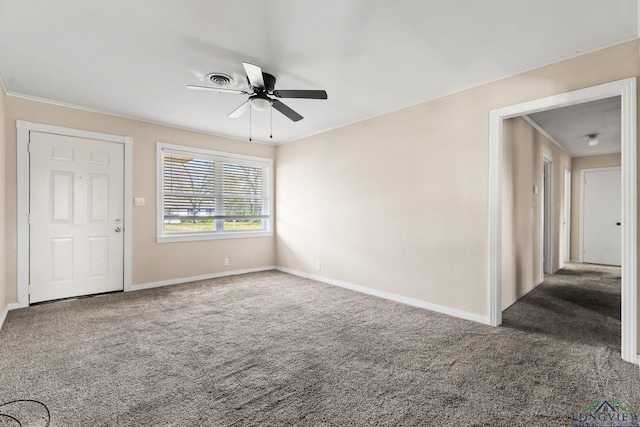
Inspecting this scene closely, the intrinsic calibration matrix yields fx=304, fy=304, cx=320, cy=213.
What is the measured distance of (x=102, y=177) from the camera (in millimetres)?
4199

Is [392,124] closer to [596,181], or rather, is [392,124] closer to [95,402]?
[95,402]

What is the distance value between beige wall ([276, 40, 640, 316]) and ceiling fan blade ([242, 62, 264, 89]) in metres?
2.06

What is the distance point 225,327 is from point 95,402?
129cm

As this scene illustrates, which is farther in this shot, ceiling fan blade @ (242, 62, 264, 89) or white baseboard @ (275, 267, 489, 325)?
white baseboard @ (275, 267, 489, 325)

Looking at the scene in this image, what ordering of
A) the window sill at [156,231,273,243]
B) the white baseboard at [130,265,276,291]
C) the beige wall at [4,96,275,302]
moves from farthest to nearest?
1. the window sill at [156,231,273,243]
2. the white baseboard at [130,265,276,291]
3. the beige wall at [4,96,275,302]

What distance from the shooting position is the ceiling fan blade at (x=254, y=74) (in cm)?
237

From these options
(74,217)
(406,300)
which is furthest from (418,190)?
(74,217)

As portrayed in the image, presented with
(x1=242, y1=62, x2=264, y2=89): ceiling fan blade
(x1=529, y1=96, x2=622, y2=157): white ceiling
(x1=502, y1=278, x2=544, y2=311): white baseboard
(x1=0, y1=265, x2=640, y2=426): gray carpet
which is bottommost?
(x1=0, y1=265, x2=640, y2=426): gray carpet

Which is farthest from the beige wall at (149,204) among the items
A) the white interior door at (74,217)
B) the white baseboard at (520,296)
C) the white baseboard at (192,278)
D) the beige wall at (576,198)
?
the beige wall at (576,198)

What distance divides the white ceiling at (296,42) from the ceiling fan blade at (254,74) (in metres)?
0.22

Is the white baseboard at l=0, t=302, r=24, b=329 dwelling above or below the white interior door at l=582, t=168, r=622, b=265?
below

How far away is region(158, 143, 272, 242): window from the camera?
192 inches

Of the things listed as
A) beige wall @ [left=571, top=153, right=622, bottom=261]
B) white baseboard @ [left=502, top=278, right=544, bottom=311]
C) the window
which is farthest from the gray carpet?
beige wall @ [left=571, top=153, right=622, bottom=261]

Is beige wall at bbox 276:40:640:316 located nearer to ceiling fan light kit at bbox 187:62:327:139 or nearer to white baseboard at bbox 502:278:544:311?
white baseboard at bbox 502:278:544:311
